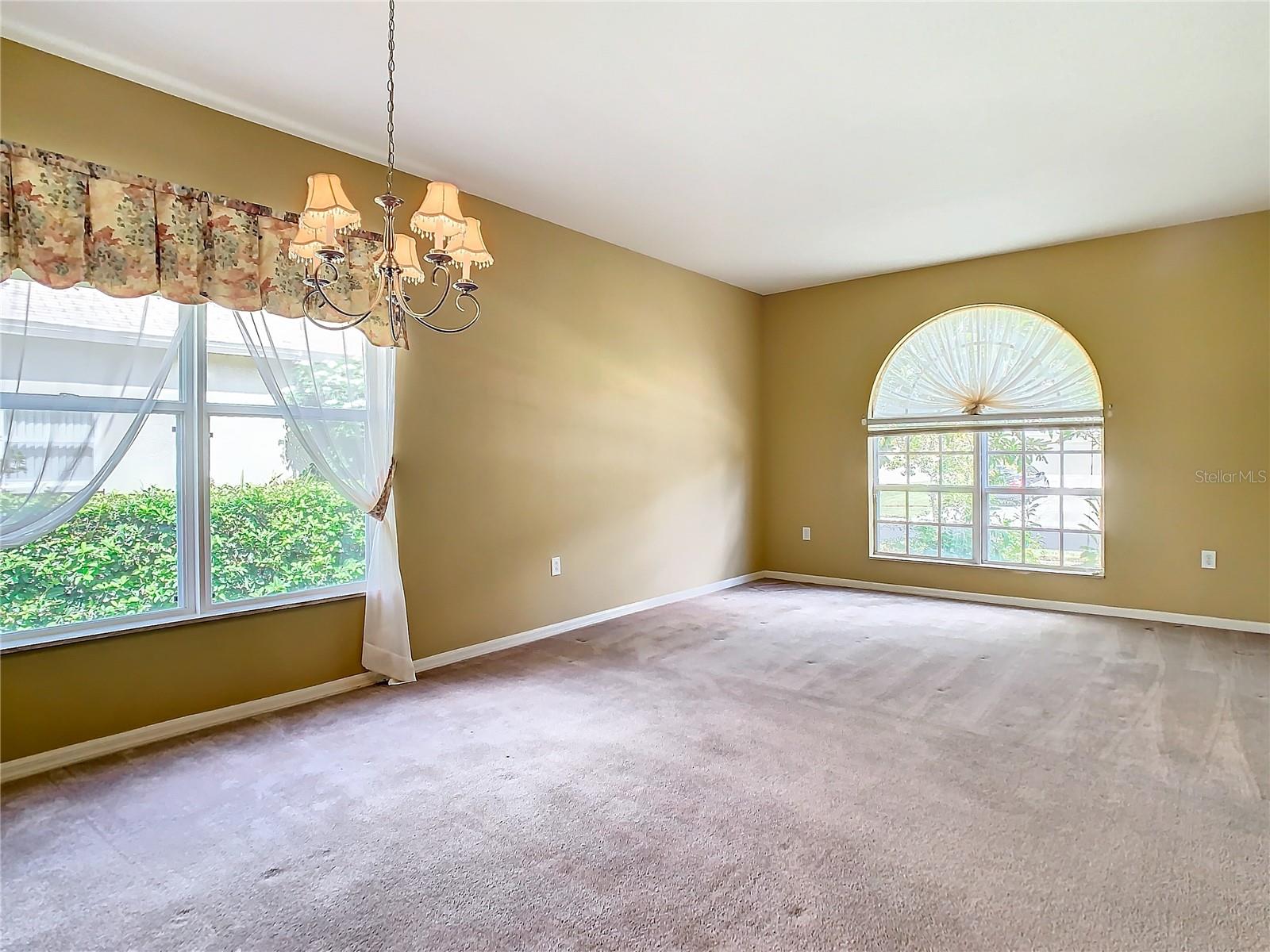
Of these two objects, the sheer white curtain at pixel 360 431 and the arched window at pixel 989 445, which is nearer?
the sheer white curtain at pixel 360 431

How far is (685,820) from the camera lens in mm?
2205

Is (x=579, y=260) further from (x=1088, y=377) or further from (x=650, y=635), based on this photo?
(x=1088, y=377)

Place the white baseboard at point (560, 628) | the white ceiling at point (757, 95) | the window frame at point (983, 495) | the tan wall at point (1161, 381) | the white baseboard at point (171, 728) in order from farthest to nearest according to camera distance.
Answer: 1. the window frame at point (983, 495)
2. the tan wall at point (1161, 381)
3. the white baseboard at point (560, 628)
4. the white baseboard at point (171, 728)
5. the white ceiling at point (757, 95)

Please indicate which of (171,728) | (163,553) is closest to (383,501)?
(163,553)

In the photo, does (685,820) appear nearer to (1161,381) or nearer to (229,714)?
(229,714)

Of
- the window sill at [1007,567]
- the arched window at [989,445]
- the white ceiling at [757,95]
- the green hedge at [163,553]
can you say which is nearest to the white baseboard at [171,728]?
the green hedge at [163,553]

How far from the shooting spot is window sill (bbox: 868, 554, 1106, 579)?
5.05 m

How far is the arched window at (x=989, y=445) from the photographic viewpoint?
509 centimetres

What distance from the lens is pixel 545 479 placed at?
4547 mm

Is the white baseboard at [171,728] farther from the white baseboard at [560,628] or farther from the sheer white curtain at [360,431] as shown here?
the white baseboard at [560,628]

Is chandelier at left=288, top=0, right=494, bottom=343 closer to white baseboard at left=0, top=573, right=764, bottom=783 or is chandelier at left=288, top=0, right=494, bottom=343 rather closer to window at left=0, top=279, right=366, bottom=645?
window at left=0, top=279, right=366, bottom=645

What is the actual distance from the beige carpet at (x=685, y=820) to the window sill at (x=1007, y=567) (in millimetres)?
1351

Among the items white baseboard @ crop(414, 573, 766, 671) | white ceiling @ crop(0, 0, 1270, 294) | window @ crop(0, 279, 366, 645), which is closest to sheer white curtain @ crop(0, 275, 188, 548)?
window @ crop(0, 279, 366, 645)

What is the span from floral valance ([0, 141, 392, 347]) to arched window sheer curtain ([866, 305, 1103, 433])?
4373 millimetres
